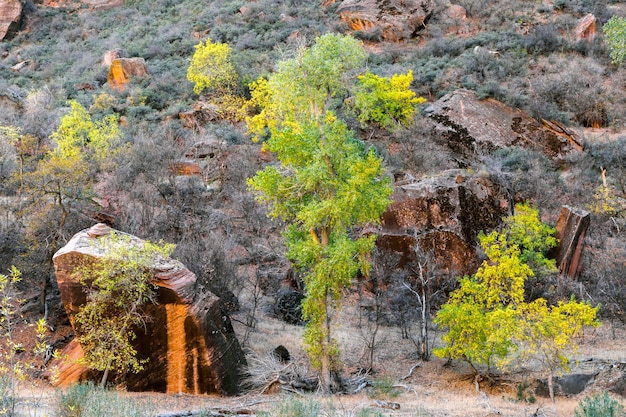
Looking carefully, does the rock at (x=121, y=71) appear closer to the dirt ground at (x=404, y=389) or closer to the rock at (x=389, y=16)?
the rock at (x=389, y=16)

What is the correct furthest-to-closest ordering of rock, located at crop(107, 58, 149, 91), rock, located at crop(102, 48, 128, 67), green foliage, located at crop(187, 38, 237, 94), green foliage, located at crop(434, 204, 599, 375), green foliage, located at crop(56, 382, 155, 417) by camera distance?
rock, located at crop(102, 48, 128, 67)
rock, located at crop(107, 58, 149, 91)
green foliage, located at crop(187, 38, 237, 94)
green foliage, located at crop(434, 204, 599, 375)
green foliage, located at crop(56, 382, 155, 417)

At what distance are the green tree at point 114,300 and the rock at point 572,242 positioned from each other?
1691 centimetres

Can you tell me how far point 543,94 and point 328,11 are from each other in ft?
75.8

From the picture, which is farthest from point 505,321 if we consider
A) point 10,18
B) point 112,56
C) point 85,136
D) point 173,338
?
point 10,18

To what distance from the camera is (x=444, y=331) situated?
2069 centimetres

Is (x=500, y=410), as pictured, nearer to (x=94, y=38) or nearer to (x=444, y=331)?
(x=444, y=331)

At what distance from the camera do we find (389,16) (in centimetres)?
4653

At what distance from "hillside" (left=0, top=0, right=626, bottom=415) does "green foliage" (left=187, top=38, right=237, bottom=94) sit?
0.87 m

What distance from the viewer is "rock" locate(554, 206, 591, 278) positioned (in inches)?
864

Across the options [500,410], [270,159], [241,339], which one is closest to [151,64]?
[270,159]

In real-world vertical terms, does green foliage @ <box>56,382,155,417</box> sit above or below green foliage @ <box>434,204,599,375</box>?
above

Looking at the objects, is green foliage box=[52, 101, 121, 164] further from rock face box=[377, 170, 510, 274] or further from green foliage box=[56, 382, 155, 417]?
green foliage box=[56, 382, 155, 417]

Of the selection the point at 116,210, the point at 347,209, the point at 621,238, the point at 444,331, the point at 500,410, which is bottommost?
the point at 444,331

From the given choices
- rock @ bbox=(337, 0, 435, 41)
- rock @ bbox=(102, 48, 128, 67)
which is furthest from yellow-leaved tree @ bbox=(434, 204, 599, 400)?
rock @ bbox=(102, 48, 128, 67)
